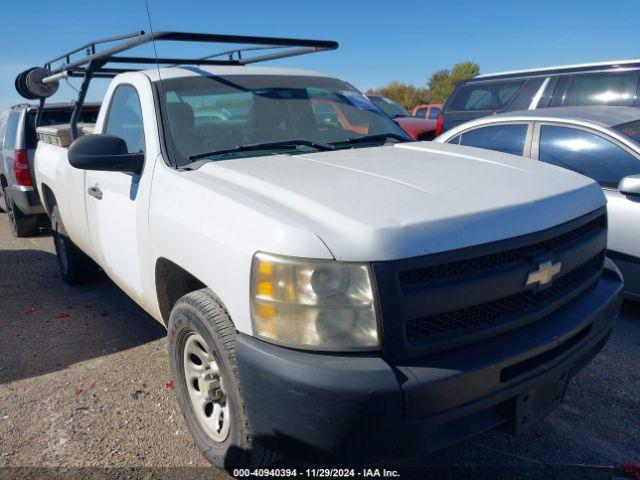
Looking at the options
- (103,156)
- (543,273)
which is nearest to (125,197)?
(103,156)

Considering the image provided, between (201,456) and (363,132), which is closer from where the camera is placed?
(201,456)

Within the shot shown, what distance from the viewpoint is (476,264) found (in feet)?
6.37

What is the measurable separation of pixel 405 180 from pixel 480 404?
3.21ft

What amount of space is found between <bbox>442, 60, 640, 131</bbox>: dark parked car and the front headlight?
6073mm

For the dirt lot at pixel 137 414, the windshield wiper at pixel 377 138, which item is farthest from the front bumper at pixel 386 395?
the windshield wiper at pixel 377 138

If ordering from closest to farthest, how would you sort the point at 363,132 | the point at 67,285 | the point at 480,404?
1. the point at 480,404
2. the point at 363,132
3. the point at 67,285

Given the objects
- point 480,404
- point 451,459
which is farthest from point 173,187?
point 451,459

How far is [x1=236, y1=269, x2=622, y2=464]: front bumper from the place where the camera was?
1.75 meters

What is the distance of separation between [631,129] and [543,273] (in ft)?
9.32

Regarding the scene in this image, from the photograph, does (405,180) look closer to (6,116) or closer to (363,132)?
(363,132)

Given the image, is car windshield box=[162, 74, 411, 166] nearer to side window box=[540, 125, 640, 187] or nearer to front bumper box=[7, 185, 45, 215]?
side window box=[540, 125, 640, 187]

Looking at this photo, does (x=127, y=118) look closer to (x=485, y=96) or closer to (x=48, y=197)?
(x=48, y=197)

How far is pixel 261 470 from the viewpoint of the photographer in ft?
7.75

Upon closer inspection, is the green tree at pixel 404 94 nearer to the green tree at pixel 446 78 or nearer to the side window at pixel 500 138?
the green tree at pixel 446 78
